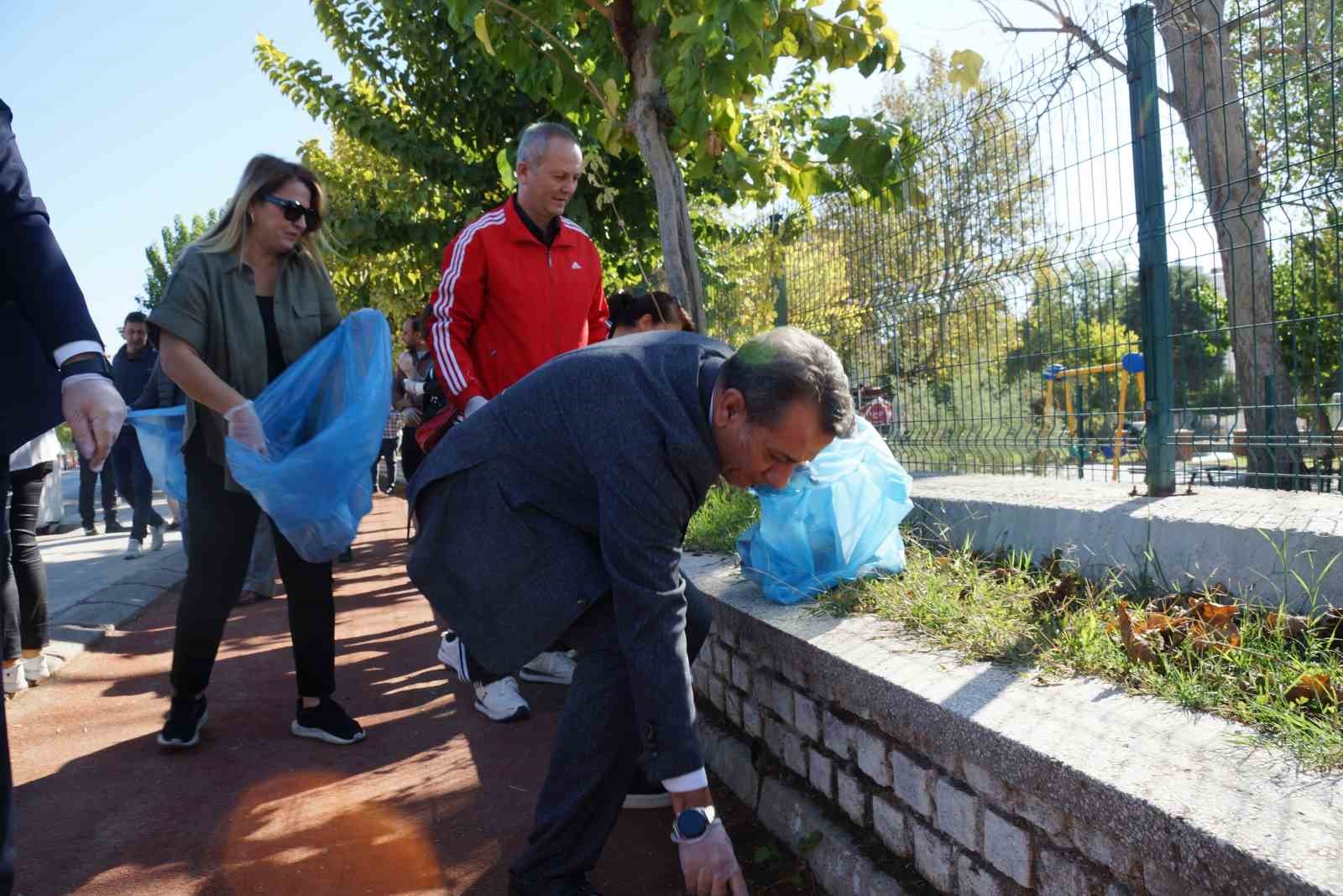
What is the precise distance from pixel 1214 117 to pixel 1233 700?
2.11 m

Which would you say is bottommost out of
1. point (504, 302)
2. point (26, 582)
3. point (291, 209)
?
point (26, 582)

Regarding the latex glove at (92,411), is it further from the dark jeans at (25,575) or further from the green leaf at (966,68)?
the green leaf at (966,68)

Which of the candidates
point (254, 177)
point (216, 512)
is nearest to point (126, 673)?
point (216, 512)

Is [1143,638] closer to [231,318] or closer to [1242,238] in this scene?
[1242,238]

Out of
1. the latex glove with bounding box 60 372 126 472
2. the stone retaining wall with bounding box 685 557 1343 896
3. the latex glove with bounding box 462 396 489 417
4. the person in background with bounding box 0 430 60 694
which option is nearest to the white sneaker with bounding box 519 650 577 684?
the stone retaining wall with bounding box 685 557 1343 896

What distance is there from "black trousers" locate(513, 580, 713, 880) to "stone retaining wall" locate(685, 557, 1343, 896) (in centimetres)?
59

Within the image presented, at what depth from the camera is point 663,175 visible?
210 inches

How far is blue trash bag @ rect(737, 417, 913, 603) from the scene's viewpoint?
3.35 meters

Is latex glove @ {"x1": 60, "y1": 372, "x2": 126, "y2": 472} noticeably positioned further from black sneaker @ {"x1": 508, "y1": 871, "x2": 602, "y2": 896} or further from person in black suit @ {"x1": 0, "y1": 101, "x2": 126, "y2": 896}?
black sneaker @ {"x1": 508, "y1": 871, "x2": 602, "y2": 896}

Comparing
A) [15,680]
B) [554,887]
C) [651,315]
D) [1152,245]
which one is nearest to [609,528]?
[554,887]

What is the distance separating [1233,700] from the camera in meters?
2.03

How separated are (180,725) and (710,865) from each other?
2.59 m

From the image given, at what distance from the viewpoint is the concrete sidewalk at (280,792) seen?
2828 millimetres

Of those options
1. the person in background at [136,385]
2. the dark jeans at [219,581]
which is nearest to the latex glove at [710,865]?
the dark jeans at [219,581]
